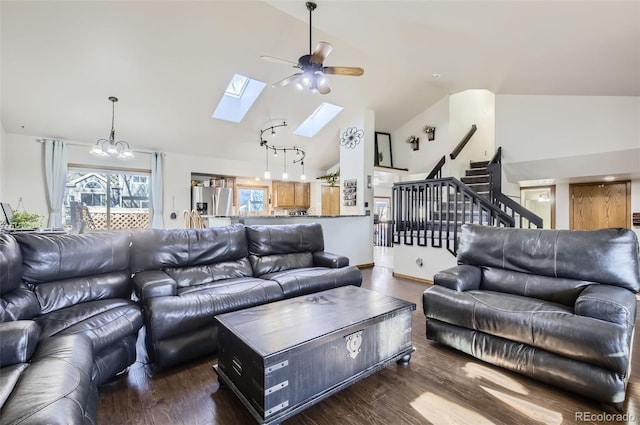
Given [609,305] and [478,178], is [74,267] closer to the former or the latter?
[609,305]

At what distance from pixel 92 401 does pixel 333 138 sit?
6.21 meters

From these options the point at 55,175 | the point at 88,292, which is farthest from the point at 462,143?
the point at 55,175

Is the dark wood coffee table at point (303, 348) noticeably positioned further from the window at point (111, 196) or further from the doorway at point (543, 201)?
the doorway at point (543, 201)

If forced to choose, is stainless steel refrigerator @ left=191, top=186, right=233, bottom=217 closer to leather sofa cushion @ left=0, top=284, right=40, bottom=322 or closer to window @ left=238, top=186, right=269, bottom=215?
window @ left=238, top=186, right=269, bottom=215

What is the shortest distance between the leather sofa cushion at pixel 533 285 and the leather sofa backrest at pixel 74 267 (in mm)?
3211

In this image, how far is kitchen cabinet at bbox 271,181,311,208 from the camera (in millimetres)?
7785

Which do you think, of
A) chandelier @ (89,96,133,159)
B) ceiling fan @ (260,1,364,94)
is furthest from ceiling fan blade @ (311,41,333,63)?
chandelier @ (89,96,133,159)

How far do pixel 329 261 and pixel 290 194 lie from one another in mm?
4662

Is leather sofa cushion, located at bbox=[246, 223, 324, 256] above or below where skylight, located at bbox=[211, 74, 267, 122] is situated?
below

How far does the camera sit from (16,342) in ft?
4.28

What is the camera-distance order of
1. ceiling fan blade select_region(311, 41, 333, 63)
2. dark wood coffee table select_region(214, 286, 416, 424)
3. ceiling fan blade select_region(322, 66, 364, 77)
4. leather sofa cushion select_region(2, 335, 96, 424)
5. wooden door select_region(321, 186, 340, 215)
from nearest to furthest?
leather sofa cushion select_region(2, 335, 96, 424) < dark wood coffee table select_region(214, 286, 416, 424) < ceiling fan blade select_region(311, 41, 333, 63) < ceiling fan blade select_region(322, 66, 364, 77) < wooden door select_region(321, 186, 340, 215)

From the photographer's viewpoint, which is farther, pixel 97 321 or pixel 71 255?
→ pixel 71 255

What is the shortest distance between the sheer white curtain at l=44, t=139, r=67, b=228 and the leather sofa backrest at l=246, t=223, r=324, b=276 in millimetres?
4203

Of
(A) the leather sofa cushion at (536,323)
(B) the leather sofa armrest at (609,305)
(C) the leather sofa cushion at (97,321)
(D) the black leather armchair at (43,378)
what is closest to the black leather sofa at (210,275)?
(C) the leather sofa cushion at (97,321)
